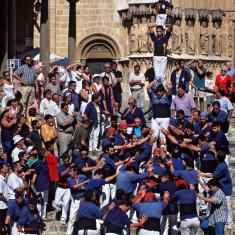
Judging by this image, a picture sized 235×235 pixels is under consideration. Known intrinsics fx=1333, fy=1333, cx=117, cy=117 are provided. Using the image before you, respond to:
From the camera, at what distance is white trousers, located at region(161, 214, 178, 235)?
28.6 m

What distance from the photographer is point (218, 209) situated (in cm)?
2803

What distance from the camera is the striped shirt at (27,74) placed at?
36031 mm

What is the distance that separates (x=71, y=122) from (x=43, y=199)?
296cm

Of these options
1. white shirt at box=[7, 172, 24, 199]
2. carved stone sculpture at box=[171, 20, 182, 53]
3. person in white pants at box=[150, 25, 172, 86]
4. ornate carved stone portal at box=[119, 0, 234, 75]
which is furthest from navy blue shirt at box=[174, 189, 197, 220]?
carved stone sculpture at box=[171, 20, 182, 53]

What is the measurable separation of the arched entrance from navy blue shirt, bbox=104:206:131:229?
2442 cm

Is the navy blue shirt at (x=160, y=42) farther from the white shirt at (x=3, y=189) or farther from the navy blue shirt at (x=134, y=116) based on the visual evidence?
the white shirt at (x=3, y=189)

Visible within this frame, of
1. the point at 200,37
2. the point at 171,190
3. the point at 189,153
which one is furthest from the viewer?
the point at 200,37

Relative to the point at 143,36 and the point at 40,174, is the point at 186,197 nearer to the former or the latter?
the point at 40,174

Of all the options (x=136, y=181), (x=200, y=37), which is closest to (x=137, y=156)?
(x=136, y=181)

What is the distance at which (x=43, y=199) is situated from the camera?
100ft

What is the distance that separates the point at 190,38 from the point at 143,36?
231 centimetres

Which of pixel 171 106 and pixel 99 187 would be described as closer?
pixel 99 187

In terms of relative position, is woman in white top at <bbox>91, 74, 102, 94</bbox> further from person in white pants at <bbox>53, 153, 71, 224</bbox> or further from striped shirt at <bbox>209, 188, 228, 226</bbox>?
striped shirt at <bbox>209, 188, 228, 226</bbox>

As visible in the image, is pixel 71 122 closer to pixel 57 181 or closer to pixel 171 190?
pixel 57 181
